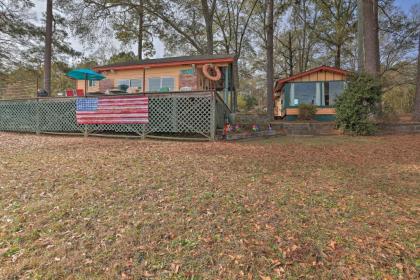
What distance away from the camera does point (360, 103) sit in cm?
845

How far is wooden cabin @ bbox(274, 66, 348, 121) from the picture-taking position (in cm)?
1423

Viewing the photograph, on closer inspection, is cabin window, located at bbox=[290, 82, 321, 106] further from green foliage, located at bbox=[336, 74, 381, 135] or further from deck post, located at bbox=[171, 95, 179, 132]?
deck post, located at bbox=[171, 95, 179, 132]

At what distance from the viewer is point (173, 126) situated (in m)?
8.00

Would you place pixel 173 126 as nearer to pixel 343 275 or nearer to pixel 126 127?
pixel 126 127

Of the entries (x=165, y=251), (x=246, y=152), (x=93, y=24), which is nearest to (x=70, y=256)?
(x=165, y=251)

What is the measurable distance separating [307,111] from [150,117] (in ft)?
29.9

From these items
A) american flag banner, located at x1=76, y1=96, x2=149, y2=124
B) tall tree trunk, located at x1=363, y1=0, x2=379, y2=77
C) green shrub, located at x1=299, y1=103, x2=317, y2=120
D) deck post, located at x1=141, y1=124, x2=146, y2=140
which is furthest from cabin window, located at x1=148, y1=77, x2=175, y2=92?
tall tree trunk, located at x1=363, y1=0, x2=379, y2=77

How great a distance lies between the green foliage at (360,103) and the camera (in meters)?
8.36

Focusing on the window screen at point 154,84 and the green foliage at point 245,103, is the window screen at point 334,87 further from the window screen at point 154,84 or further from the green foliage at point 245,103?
the green foliage at point 245,103

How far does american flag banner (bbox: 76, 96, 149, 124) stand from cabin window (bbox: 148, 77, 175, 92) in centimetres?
393

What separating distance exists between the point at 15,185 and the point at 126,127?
4919 mm

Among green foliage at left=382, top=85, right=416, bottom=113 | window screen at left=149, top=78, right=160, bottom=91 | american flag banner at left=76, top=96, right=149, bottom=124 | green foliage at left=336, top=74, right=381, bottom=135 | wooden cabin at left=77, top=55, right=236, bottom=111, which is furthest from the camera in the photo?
green foliage at left=382, top=85, right=416, bottom=113

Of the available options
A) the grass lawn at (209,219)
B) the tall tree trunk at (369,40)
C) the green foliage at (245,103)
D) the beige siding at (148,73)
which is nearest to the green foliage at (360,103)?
the tall tree trunk at (369,40)

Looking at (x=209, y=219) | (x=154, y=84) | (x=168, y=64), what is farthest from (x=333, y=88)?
(x=209, y=219)
